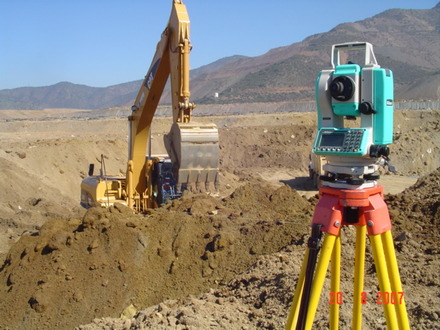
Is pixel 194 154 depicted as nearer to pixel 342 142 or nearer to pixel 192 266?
pixel 192 266

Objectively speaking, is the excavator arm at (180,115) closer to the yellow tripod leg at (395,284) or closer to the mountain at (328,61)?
the yellow tripod leg at (395,284)

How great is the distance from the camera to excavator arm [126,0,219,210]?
9.46 meters

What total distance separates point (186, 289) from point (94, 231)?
186cm

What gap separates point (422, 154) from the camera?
26.0m

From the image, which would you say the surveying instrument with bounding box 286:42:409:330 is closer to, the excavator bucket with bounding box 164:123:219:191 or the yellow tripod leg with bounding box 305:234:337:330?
the yellow tripod leg with bounding box 305:234:337:330

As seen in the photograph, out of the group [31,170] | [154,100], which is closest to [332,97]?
[154,100]

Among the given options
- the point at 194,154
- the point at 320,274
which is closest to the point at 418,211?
the point at 194,154

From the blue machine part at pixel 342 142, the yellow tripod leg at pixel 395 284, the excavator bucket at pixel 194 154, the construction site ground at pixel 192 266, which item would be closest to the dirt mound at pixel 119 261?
the construction site ground at pixel 192 266

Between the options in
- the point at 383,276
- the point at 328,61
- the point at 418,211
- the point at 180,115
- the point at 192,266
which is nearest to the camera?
the point at 383,276

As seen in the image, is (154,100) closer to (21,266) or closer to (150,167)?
(150,167)

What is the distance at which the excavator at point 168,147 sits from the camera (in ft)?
31.3

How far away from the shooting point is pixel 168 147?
10086mm

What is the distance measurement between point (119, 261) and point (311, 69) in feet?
334

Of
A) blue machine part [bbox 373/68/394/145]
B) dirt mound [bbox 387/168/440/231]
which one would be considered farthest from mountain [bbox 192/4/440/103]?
blue machine part [bbox 373/68/394/145]
